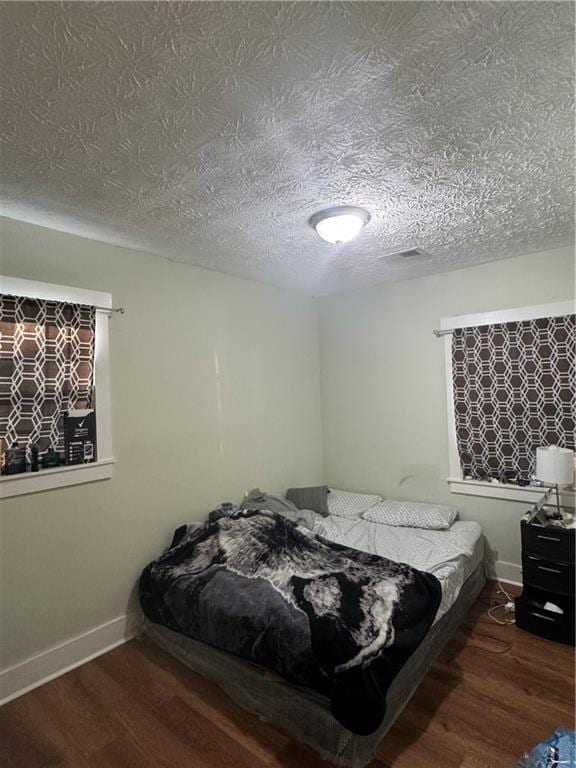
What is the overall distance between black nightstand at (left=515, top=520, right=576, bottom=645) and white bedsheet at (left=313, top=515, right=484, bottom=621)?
0.35m

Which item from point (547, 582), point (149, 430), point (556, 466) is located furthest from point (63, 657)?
point (556, 466)

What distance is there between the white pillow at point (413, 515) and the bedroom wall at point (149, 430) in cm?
89

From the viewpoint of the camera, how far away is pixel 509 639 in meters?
2.49

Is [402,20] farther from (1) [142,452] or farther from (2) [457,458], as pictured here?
(2) [457,458]

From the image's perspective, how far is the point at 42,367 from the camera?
2.30m

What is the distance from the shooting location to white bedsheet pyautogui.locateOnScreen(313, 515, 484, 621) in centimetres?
247

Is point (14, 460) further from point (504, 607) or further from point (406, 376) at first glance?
point (504, 607)

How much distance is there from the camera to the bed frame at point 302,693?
1.70 m

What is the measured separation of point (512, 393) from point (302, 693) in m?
2.55

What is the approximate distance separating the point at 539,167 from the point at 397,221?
2.46 feet

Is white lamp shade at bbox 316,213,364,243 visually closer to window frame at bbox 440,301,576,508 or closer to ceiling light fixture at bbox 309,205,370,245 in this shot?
ceiling light fixture at bbox 309,205,370,245

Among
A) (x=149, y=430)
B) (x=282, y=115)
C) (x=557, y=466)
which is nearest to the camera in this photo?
(x=282, y=115)

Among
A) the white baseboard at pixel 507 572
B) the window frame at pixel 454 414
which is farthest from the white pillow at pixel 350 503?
the white baseboard at pixel 507 572

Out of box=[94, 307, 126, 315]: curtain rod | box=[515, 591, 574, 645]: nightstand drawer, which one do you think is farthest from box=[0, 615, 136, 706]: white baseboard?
box=[515, 591, 574, 645]: nightstand drawer
